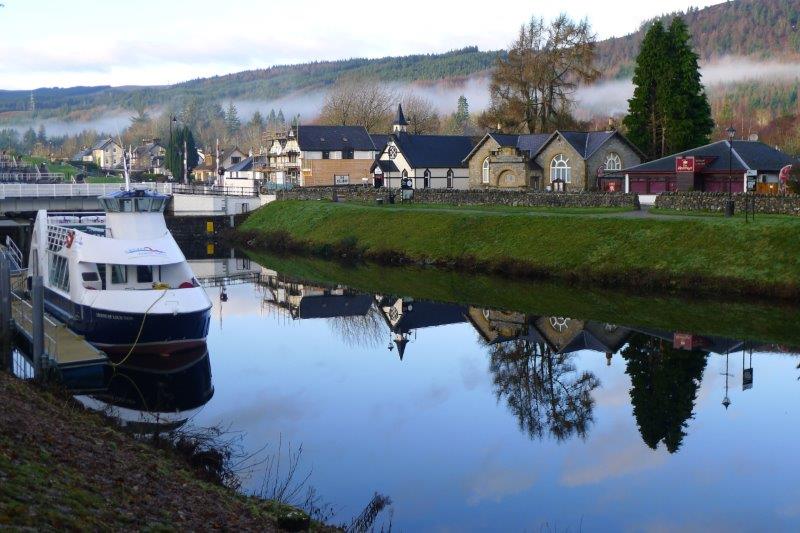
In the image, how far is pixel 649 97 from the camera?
261 ft

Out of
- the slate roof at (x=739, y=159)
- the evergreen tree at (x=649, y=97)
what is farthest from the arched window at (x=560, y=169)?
the slate roof at (x=739, y=159)

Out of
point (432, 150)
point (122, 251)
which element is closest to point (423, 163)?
point (432, 150)

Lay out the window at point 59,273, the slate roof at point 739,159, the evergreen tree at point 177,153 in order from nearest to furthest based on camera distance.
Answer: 1. the window at point 59,273
2. the slate roof at point 739,159
3. the evergreen tree at point 177,153

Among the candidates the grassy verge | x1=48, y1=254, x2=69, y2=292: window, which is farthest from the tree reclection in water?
x1=48, y1=254, x2=69, y2=292: window

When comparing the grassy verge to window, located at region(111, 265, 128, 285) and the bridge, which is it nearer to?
the bridge

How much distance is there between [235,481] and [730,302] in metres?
28.0

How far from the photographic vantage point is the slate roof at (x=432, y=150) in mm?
87812

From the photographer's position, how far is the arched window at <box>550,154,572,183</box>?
76.7 meters

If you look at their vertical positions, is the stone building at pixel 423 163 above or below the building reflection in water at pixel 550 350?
above

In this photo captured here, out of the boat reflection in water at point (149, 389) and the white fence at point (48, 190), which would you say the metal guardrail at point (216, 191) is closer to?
the white fence at point (48, 190)

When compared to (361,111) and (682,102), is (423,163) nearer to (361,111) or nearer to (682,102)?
(682,102)

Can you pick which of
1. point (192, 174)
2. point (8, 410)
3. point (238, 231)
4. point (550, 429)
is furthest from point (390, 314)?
point (192, 174)

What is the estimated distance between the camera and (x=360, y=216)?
2702 inches

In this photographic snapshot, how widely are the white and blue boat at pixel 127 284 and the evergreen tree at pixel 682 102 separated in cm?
5144
